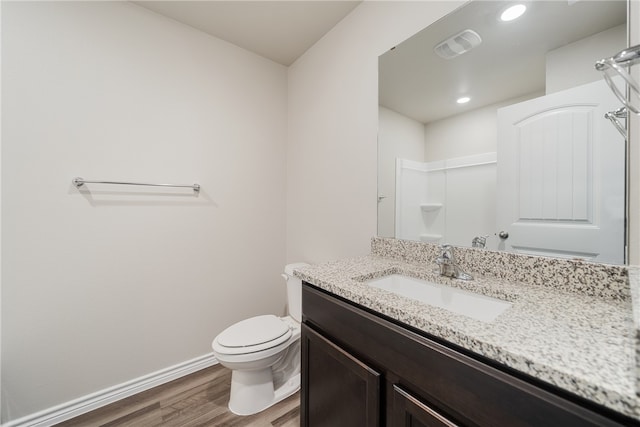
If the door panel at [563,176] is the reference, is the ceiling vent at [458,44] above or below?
above

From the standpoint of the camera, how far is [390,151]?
4.72 ft

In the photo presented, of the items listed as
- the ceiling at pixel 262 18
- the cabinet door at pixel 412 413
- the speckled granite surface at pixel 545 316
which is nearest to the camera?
the speckled granite surface at pixel 545 316

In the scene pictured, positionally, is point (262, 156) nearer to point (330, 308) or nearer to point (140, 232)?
point (140, 232)

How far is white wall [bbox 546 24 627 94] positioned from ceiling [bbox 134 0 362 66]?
117 cm

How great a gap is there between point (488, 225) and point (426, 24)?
1.01 metres

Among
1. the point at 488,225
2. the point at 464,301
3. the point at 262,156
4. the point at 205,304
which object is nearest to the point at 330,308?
the point at 464,301

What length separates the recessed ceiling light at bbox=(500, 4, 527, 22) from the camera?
98 centimetres

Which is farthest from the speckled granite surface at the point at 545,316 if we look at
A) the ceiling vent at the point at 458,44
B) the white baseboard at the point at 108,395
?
the white baseboard at the point at 108,395

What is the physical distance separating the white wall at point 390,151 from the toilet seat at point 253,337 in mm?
834

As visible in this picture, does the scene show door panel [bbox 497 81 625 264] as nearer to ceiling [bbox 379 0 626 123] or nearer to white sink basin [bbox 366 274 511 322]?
ceiling [bbox 379 0 626 123]

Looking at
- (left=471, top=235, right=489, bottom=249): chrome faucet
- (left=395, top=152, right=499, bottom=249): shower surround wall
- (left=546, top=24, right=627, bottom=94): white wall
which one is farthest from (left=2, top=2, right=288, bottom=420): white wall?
(left=546, top=24, right=627, bottom=94): white wall

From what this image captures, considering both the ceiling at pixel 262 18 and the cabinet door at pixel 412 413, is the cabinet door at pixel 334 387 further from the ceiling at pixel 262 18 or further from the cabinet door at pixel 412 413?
the ceiling at pixel 262 18

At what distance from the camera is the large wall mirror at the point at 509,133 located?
83 cm

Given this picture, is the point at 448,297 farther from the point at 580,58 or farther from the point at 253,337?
the point at 253,337
